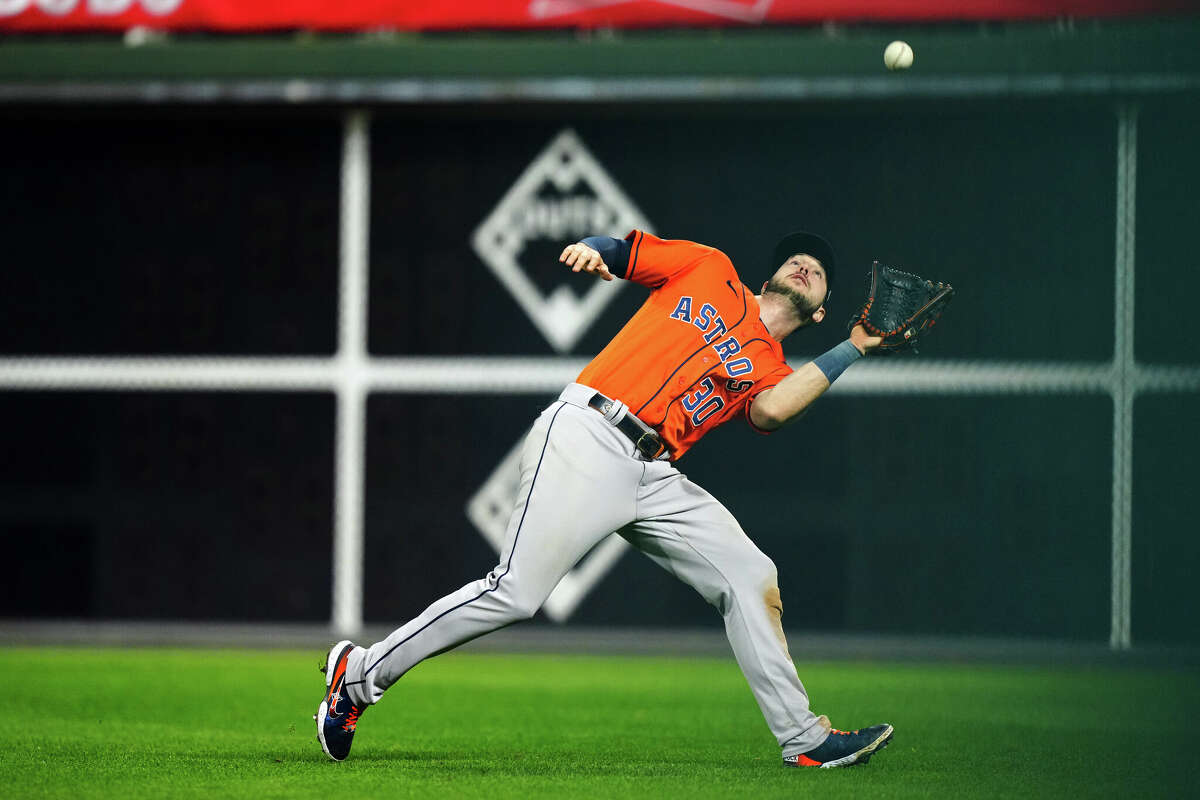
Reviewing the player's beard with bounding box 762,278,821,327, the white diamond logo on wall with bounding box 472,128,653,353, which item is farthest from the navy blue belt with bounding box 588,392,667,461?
the white diamond logo on wall with bounding box 472,128,653,353

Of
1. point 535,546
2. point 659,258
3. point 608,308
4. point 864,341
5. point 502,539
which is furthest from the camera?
point 608,308

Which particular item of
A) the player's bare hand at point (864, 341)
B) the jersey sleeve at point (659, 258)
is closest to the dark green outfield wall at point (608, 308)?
the jersey sleeve at point (659, 258)

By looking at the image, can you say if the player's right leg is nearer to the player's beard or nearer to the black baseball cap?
the player's beard

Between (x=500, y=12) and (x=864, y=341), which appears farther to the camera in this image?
(x=500, y=12)

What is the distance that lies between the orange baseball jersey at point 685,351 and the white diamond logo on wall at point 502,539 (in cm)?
381

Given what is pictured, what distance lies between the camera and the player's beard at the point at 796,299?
17.7 feet

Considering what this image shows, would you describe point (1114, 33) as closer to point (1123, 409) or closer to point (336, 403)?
point (1123, 409)

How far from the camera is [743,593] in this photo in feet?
16.7

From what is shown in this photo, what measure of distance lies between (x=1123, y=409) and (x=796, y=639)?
7.41 feet

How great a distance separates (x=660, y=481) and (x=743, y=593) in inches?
17.9

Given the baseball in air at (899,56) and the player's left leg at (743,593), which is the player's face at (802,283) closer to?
the player's left leg at (743,593)

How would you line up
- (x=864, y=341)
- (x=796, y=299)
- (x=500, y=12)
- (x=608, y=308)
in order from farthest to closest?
(x=608, y=308)
(x=500, y=12)
(x=796, y=299)
(x=864, y=341)

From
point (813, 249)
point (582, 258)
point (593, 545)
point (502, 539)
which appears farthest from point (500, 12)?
point (593, 545)

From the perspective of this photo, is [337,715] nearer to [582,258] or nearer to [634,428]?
[634,428]
